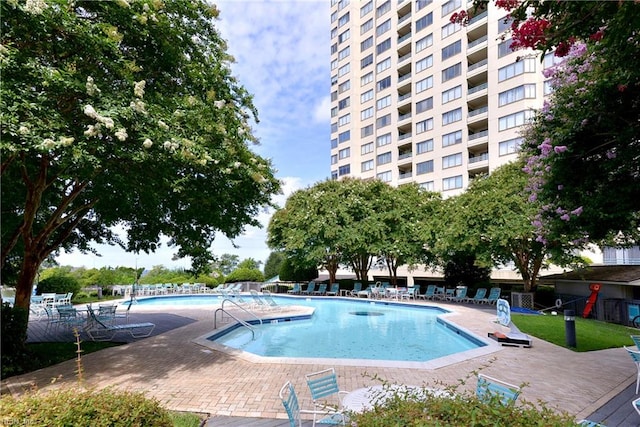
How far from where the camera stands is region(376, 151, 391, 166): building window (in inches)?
1997

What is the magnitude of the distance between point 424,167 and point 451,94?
8.63 m

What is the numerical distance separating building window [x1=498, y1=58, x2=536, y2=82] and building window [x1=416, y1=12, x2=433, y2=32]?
12647 millimetres

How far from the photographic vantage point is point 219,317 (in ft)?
58.1

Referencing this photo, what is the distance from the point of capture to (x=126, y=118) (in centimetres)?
616

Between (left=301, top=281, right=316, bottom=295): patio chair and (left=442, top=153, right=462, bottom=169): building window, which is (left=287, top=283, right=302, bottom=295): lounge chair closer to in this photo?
(left=301, top=281, right=316, bottom=295): patio chair

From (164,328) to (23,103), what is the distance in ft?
35.9

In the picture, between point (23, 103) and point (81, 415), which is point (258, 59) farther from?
point (81, 415)

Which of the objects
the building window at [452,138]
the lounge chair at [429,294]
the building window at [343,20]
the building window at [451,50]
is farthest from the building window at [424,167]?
the building window at [343,20]

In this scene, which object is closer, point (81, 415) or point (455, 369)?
point (81, 415)

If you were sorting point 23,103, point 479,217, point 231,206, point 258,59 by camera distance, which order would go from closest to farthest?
point 23,103, point 231,206, point 258,59, point 479,217

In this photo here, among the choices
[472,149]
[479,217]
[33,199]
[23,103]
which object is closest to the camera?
[23,103]

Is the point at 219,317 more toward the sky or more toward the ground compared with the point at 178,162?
more toward the ground

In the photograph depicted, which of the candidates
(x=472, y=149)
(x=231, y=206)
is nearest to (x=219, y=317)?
(x=231, y=206)

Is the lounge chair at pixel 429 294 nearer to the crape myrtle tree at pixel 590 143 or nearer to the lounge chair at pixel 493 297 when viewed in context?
the lounge chair at pixel 493 297
